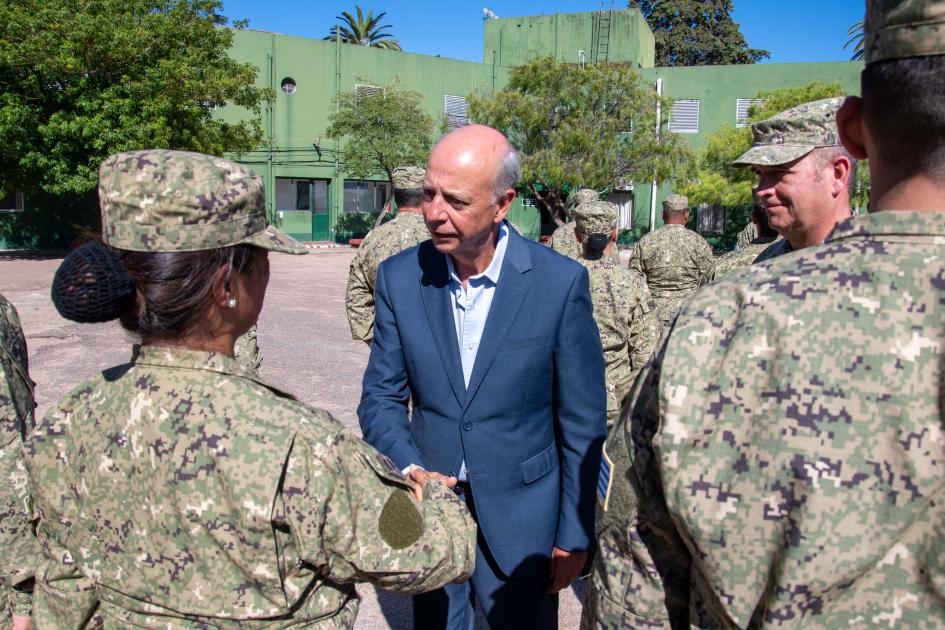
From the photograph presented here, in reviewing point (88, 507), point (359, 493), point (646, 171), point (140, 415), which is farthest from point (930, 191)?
point (646, 171)

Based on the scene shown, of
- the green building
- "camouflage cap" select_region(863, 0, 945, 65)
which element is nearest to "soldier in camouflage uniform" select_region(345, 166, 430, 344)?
"camouflage cap" select_region(863, 0, 945, 65)

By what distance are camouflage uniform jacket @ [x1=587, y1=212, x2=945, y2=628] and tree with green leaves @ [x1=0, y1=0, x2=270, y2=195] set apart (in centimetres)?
2074

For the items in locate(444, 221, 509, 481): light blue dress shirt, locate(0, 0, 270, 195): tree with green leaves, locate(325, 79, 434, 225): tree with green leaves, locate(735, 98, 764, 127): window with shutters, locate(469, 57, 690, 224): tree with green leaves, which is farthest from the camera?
locate(735, 98, 764, 127): window with shutters

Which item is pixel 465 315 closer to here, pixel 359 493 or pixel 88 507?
pixel 359 493

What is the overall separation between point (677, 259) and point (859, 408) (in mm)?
5963

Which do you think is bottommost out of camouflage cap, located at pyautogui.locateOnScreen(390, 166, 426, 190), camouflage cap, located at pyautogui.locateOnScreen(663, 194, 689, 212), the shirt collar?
the shirt collar

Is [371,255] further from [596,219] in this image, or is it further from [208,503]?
[208,503]

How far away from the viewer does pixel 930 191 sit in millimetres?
1125

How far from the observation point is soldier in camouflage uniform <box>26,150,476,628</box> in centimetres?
147

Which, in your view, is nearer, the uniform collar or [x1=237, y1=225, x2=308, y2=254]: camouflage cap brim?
the uniform collar

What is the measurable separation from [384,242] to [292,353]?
15.8ft

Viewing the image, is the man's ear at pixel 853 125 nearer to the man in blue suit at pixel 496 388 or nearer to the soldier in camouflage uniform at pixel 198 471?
the soldier in camouflage uniform at pixel 198 471

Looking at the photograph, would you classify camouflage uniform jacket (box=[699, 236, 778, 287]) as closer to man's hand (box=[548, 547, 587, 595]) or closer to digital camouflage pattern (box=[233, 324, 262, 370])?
man's hand (box=[548, 547, 587, 595])

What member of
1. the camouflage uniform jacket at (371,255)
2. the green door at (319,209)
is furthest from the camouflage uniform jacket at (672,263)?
the green door at (319,209)
